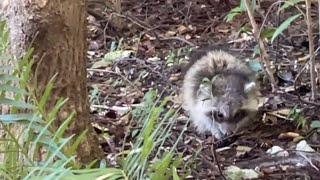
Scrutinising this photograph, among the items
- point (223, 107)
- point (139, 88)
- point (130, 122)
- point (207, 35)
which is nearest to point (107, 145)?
point (130, 122)

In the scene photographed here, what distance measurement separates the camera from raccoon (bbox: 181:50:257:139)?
5.48 meters

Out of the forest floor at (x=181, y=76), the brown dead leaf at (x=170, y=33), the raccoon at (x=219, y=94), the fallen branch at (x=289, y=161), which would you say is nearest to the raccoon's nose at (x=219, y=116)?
the raccoon at (x=219, y=94)

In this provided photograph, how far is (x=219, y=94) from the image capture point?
18.2ft

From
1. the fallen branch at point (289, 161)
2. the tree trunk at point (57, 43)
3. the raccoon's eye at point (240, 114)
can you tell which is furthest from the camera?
the raccoon's eye at point (240, 114)

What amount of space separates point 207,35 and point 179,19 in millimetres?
788

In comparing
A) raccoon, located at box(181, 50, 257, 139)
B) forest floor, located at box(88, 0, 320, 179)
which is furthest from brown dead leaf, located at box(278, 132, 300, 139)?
raccoon, located at box(181, 50, 257, 139)

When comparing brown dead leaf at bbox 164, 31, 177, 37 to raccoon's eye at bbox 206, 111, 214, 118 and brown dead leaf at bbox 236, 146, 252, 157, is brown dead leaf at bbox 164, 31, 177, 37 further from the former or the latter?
brown dead leaf at bbox 236, 146, 252, 157

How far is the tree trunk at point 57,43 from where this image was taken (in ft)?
12.0

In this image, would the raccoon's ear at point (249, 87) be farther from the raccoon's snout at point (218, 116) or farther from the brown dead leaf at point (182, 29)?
the brown dead leaf at point (182, 29)

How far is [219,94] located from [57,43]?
2.05m

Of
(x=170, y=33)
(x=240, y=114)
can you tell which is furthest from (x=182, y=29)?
(x=240, y=114)

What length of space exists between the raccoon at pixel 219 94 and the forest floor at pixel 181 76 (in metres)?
0.10

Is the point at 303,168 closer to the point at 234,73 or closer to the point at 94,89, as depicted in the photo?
the point at 234,73

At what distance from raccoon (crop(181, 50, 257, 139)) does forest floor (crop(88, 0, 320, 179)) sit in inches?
3.8
